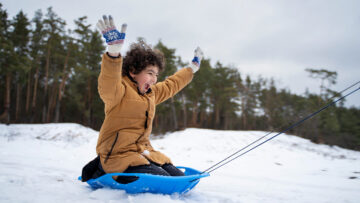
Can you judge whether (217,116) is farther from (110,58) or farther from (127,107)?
(110,58)

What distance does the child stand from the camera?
158cm

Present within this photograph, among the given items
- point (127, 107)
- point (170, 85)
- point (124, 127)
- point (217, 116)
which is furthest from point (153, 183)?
point (217, 116)

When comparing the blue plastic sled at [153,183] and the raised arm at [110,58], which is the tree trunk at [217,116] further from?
the raised arm at [110,58]

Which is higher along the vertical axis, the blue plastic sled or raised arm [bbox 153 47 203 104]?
raised arm [bbox 153 47 203 104]

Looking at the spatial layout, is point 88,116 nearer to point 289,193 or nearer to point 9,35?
point 9,35

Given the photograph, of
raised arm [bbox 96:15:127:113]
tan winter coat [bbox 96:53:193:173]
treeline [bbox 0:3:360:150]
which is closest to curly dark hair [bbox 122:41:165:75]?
tan winter coat [bbox 96:53:193:173]

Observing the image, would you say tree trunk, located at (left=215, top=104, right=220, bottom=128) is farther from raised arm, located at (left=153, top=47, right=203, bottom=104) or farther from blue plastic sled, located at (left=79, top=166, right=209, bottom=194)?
blue plastic sled, located at (left=79, top=166, right=209, bottom=194)

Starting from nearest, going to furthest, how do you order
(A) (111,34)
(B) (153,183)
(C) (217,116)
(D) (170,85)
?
(A) (111,34)
(B) (153,183)
(D) (170,85)
(C) (217,116)

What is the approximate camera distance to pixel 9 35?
16.1 metres

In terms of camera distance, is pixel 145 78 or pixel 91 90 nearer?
pixel 145 78

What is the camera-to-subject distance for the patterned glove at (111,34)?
1523 mm

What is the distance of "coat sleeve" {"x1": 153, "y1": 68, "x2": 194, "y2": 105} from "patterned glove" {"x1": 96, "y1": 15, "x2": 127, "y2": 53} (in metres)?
1.13

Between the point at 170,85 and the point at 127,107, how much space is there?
1.00 meters

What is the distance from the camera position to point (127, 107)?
1.93 meters
